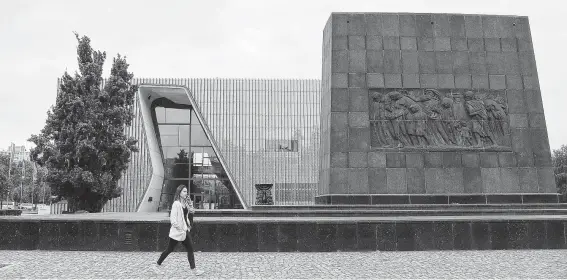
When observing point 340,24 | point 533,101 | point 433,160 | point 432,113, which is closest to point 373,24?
point 340,24

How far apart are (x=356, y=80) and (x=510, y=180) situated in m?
6.64

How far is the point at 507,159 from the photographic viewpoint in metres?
16.9

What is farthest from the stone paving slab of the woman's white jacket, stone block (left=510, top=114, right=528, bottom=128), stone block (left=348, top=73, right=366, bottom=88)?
stone block (left=348, top=73, right=366, bottom=88)

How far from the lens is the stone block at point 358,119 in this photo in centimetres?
1684

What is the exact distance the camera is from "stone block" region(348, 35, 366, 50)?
57.9ft

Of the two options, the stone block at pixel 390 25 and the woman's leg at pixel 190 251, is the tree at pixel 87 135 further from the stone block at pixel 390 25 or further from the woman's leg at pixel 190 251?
the woman's leg at pixel 190 251

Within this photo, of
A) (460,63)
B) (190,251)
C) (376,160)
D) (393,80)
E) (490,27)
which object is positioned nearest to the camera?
(190,251)

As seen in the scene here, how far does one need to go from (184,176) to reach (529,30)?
25.7m

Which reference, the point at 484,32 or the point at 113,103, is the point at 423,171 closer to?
the point at 484,32

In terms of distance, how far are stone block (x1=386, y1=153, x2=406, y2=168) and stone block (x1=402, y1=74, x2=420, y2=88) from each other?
263cm

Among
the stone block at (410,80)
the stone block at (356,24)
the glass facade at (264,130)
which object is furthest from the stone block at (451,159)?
the glass facade at (264,130)

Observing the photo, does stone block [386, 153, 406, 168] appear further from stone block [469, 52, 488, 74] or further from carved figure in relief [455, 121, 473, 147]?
stone block [469, 52, 488, 74]

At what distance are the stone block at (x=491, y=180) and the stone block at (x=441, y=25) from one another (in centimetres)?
537

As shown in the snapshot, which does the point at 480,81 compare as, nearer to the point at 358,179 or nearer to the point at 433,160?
the point at 433,160
